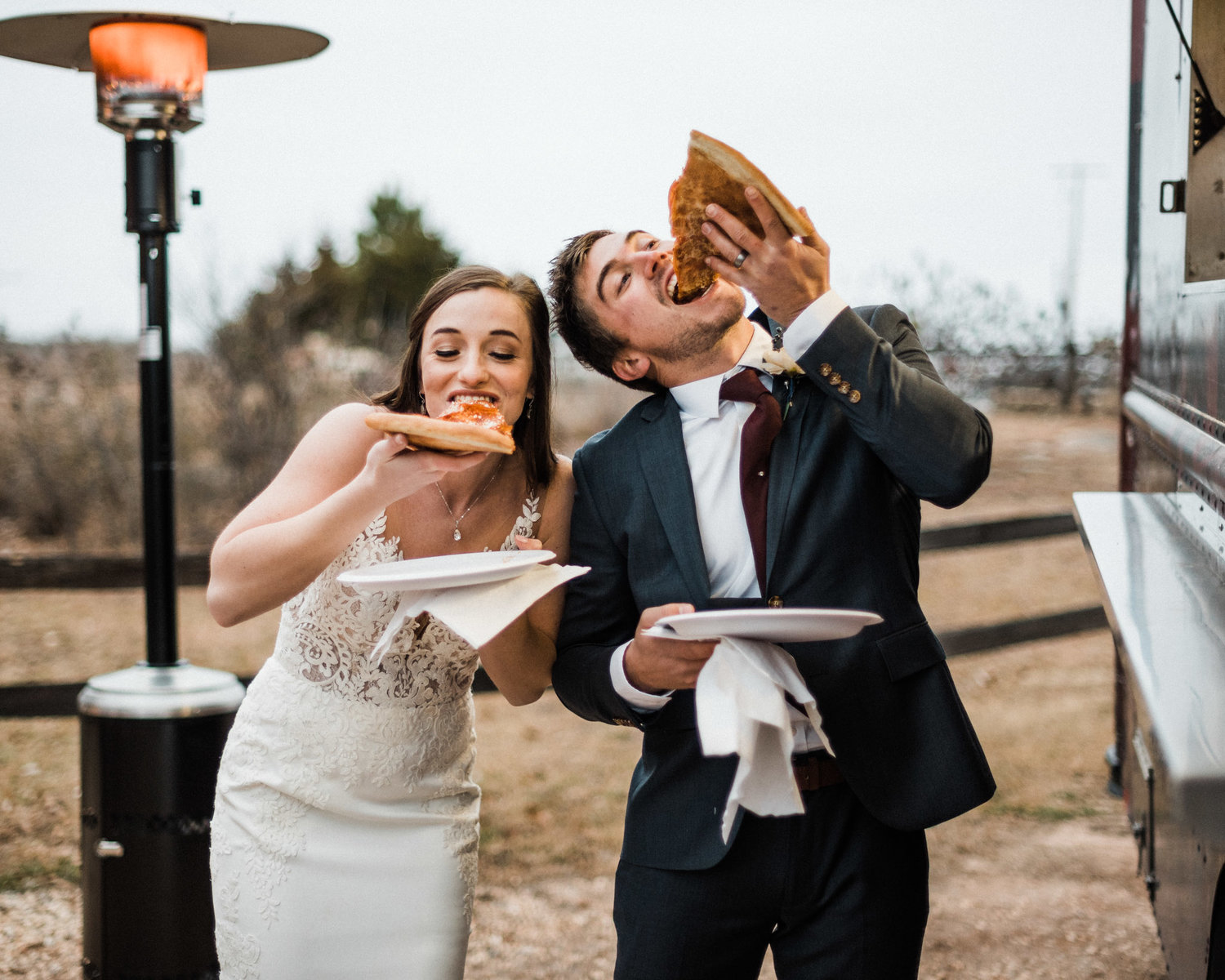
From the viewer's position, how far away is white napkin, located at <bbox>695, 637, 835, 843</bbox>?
1749 mm

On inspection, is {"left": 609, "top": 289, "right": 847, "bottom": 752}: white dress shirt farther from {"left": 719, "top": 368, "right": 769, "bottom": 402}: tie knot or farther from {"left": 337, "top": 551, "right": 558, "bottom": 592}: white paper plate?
{"left": 337, "top": 551, "right": 558, "bottom": 592}: white paper plate

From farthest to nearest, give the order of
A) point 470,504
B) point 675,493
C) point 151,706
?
point 151,706 → point 470,504 → point 675,493

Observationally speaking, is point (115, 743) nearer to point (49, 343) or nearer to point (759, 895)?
point (759, 895)

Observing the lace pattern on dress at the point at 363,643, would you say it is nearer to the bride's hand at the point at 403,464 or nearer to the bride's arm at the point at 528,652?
the bride's arm at the point at 528,652

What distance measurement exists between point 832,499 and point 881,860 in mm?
658

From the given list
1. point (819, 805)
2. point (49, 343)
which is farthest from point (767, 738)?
point (49, 343)

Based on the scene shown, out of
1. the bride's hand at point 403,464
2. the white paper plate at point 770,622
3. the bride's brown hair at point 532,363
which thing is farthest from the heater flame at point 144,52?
the white paper plate at point 770,622

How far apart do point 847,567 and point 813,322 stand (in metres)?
0.46

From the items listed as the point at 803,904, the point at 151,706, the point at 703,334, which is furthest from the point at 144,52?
the point at 803,904

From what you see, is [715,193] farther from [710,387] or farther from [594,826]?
[594,826]

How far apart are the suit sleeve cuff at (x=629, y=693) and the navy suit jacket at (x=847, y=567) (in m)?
0.02

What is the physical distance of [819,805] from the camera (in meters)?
2.17

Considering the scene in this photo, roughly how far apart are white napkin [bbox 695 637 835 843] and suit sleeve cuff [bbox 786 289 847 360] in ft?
1.65

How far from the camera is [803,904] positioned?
2152 mm
